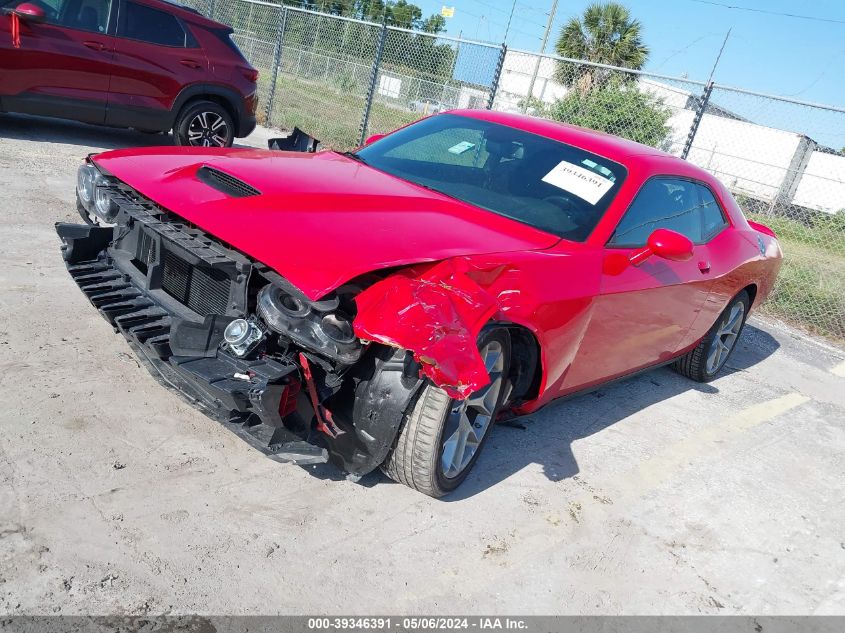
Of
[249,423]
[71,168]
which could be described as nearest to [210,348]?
[249,423]

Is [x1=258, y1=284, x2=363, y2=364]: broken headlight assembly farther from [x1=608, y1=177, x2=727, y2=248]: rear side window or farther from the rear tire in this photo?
the rear tire

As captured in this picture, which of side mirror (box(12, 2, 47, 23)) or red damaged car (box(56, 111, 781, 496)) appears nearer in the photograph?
red damaged car (box(56, 111, 781, 496))

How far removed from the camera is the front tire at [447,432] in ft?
9.30

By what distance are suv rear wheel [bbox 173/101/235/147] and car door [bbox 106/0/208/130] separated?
0.63ft

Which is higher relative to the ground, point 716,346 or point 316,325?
point 316,325

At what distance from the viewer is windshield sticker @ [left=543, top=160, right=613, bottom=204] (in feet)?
12.4

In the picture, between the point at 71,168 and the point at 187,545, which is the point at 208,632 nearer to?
the point at 187,545

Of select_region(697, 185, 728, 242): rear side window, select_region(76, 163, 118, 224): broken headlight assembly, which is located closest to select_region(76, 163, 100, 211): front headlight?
select_region(76, 163, 118, 224): broken headlight assembly

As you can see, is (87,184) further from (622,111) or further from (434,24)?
(434,24)

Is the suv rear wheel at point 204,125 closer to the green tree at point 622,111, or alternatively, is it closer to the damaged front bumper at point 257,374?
the green tree at point 622,111

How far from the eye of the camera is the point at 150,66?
8016 mm

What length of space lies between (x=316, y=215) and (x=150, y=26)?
6.29 m

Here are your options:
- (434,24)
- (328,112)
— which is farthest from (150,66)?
(434,24)

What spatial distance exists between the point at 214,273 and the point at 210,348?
0.34 m
